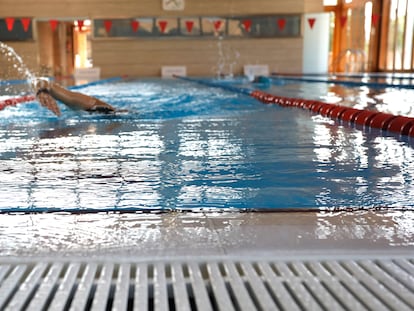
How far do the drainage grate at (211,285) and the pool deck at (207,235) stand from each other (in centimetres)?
6

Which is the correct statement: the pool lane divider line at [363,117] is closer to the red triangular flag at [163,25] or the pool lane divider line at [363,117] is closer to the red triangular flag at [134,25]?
the red triangular flag at [163,25]

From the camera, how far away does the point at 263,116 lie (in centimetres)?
484

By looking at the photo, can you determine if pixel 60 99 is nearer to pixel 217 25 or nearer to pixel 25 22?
pixel 217 25

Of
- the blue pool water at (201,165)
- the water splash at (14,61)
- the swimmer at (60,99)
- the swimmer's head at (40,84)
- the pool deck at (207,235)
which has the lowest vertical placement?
the blue pool water at (201,165)

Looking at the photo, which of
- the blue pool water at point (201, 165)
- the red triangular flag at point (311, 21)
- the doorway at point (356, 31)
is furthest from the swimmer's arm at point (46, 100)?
the doorway at point (356, 31)

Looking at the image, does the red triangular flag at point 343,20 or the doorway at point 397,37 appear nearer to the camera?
the doorway at point 397,37

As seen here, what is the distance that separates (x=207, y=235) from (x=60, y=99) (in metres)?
3.86

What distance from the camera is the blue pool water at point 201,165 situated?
5.72 ft

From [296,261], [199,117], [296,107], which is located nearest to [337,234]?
[296,261]

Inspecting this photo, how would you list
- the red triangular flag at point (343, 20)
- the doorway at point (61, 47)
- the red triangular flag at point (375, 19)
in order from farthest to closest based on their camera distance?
the red triangular flag at point (343, 20), the red triangular flag at point (375, 19), the doorway at point (61, 47)

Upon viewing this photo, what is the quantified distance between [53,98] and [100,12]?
1246 centimetres

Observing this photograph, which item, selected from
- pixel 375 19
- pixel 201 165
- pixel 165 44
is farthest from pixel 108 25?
pixel 201 165

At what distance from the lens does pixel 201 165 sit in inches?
94.8

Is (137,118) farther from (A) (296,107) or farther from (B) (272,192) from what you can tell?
(B) (272,192)
